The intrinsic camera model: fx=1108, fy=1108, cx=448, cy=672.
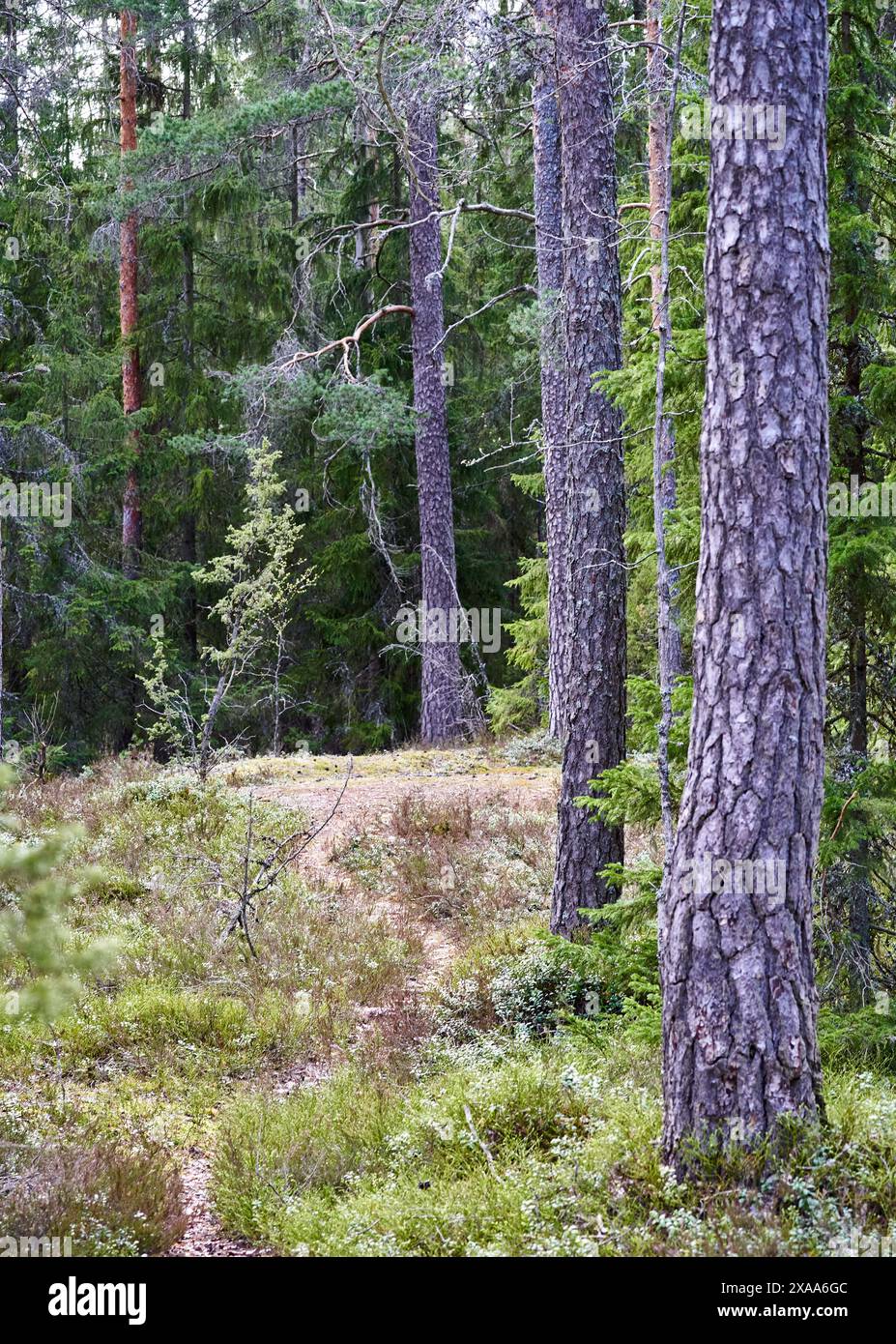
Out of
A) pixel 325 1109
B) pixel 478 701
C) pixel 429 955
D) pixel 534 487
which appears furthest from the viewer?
pixel 478 701

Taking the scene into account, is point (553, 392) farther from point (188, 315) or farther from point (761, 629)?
point (761, 629)

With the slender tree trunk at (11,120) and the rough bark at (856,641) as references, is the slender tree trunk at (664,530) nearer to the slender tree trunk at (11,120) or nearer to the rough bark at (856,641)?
the rough bark at (856,641)

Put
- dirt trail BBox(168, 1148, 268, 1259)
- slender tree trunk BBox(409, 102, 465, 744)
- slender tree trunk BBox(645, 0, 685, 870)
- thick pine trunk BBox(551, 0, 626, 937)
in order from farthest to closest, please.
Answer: slender tree trunk BBox(409, 102, 465, 744) < thick pine trunk BBox(551, 0, 626, 937) < slender tree trunk BBox(645, 0, 685, 870) < dirt trail BBox(168, 1148, 268, 1259)

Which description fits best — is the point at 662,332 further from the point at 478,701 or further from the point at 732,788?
the point at 478,701

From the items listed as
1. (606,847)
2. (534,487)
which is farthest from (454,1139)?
(534,487)

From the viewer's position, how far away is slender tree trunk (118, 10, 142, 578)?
64.7 feet

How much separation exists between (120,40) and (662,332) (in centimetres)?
1787

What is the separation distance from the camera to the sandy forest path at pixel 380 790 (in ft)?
32.2

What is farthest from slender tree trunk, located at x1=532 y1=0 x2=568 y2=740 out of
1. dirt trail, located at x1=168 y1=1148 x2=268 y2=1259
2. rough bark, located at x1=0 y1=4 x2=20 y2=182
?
dirt trail, located at x1=168 y1=1148 x2=268 y2=1259

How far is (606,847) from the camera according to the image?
7453mm

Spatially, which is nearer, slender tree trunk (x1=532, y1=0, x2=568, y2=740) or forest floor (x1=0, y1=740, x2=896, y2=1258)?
forest floor (x1=0, y1=740, x2=896, y2=1258)

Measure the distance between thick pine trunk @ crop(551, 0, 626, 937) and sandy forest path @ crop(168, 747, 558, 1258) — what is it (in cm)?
162

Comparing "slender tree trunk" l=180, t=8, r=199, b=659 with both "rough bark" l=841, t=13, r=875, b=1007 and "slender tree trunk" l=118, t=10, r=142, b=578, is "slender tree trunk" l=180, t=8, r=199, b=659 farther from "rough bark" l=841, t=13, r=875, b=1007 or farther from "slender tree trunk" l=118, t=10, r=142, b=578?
"rough bark" l=841, t=13, r=875, b=1007

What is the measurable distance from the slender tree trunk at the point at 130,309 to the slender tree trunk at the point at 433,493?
5.44 m
